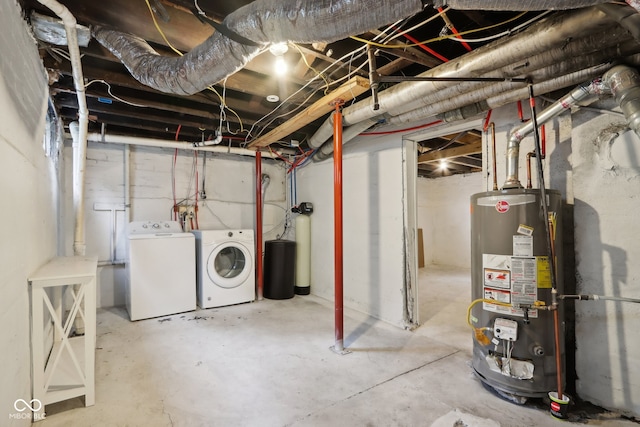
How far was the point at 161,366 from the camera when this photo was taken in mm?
2180

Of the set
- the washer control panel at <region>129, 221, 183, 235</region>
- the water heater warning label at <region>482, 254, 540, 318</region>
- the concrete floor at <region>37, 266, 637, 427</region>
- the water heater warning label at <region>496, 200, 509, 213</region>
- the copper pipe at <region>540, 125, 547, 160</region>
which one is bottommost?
the concrete floor at <region>37, 266, 637, 427</region>

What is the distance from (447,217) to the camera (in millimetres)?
6762

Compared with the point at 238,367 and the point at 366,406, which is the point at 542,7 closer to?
the point at 366,406

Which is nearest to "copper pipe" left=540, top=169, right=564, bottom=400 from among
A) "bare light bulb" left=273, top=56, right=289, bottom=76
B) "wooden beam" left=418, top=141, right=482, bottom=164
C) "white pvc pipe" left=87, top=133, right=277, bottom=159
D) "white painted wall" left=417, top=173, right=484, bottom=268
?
"bare light bulb" left=273, top=56, right=289, bottom=76

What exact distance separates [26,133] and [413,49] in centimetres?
220

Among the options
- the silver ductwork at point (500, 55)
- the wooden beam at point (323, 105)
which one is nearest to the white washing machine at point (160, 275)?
the wooden beam at point (323, 105)

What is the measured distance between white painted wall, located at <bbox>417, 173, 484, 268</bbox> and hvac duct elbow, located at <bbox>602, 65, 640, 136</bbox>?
5.03 meters

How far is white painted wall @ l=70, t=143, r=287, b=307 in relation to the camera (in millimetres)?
3562

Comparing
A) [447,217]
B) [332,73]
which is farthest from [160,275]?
[447,217]

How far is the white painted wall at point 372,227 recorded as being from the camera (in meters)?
3.01

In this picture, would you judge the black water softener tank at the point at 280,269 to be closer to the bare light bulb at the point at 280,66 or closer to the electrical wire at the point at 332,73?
the electrical wire at the point at 332,73

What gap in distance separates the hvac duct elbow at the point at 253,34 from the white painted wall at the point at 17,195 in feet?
1.41

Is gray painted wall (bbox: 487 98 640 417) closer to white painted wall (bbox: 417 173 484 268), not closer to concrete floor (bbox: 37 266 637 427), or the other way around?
concrete floor (bbox: 37 266 637 427)

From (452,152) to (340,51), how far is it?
3.03m
